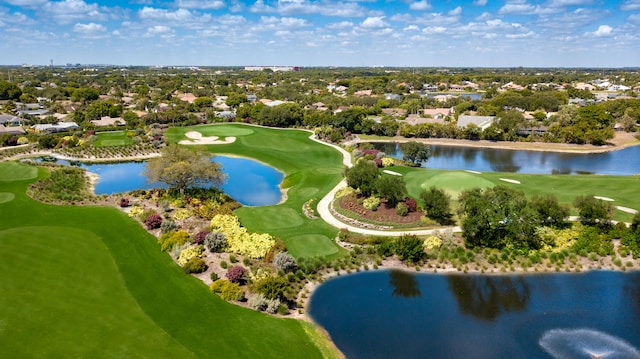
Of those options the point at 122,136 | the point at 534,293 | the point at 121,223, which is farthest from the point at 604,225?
the point at 122,136

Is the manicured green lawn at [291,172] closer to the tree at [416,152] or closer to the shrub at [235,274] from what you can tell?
the shrub at [235,274]

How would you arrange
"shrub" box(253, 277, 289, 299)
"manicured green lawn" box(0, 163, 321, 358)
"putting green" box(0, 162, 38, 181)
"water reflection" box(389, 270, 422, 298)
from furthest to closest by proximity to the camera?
"putting green" box(0, 162, 38, 181) → "water reflection" box(389, 270, 422, 298) → "shrub" box(253, 277, 289, 299) → "manicured green lawn" box(0, 163, 321, 358)

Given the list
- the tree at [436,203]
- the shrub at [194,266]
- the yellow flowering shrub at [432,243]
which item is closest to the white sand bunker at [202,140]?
the tree at [436,203]

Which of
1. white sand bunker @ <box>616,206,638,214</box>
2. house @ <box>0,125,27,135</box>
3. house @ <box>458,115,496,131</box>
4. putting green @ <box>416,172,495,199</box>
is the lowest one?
white sand bunker @ <box>616,206,638,214</box>

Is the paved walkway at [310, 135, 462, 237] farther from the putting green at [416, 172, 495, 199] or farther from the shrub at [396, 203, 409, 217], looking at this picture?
the putting green at [416, 172, 495, 199]

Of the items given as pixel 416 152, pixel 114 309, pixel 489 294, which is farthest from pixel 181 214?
pixel 416 152

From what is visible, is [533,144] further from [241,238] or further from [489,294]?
[241,238]

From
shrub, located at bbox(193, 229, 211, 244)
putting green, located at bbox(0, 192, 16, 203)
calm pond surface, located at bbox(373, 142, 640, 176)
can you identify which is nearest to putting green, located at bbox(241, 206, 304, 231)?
shrub, located at bbox(193, 229, 211, 244)
